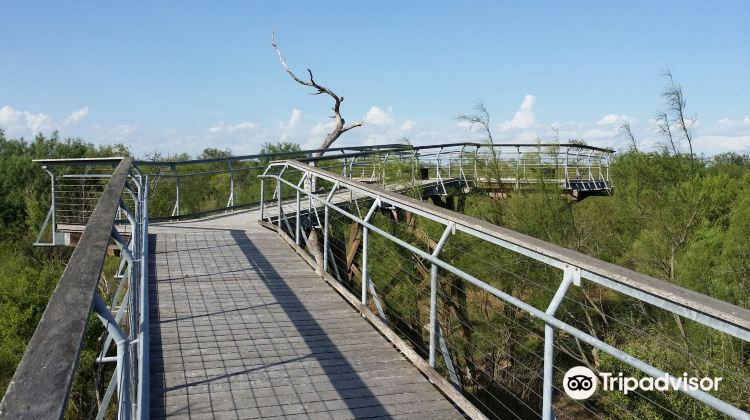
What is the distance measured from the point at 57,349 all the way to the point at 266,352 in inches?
132

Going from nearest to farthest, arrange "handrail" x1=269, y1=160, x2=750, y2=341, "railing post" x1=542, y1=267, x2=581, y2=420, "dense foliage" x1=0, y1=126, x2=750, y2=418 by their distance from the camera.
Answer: "handrail" x1=269, y1=160, x2=750, y2=341 < "railing post" x1=542, y1=267, x2=581, y2=420 < "dense foliage" x1=0, y1=126, x2=750, y2=418

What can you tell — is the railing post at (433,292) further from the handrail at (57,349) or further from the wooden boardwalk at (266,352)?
the handrail at (57,349)

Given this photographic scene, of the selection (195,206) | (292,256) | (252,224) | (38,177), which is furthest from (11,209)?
(292,256)

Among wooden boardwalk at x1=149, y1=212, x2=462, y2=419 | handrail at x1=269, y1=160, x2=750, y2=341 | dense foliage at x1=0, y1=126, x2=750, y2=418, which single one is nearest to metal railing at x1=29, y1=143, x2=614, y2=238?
dense foliage at x1=0, y1=126, x2=750, y2=418

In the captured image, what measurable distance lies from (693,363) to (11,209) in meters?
24.4

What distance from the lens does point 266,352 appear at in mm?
4434

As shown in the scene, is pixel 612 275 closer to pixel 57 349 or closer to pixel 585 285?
pixel 57 349

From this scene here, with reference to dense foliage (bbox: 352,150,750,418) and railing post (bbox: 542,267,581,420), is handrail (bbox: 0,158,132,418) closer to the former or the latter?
railing post (bbox: 542,267,581,420)

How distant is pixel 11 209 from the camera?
2483cm

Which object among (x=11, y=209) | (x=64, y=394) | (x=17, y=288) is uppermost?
(x=64, y=394)

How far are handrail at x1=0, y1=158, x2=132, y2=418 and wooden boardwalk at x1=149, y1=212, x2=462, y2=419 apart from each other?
216 cm

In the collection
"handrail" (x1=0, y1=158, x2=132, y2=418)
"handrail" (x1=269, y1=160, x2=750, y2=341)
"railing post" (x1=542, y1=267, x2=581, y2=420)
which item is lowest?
"railing post" (x1=542, y1=267, x2=581, y2=420)

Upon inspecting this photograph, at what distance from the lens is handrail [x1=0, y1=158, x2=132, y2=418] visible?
1.01m

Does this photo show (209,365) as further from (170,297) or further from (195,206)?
(195,206)
